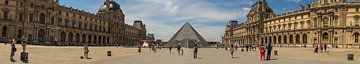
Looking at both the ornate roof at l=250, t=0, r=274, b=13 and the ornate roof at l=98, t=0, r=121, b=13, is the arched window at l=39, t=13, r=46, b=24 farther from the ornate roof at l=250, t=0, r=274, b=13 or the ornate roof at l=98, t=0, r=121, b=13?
the ornate roof at l=250, t=0, r=274, b=13

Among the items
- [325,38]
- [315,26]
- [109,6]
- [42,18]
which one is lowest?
[325,38]

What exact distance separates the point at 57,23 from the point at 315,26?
46343 millimetres

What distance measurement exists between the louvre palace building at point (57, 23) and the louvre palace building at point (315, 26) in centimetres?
3636

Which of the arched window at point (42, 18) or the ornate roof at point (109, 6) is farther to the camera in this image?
the ornate roof at point (109, 6)

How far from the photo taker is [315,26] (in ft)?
250

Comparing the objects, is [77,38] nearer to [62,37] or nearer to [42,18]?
[62,37]

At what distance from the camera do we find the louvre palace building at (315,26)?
70.3 m

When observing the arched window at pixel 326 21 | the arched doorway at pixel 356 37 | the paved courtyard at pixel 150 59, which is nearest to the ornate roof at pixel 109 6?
the arched window at pixel 326 21

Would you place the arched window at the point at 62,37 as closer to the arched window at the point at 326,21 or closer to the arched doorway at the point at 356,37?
the arched window at the point at 326,21

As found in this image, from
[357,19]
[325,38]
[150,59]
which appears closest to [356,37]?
[357,19]

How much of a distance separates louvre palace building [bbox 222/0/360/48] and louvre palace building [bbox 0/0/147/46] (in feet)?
119

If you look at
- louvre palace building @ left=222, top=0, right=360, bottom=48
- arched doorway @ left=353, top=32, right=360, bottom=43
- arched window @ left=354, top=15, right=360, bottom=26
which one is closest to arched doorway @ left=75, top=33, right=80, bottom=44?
louvre palace building @ left=222, top=0, right=360, bottom=48

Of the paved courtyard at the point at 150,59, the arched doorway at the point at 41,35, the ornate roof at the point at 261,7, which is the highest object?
the ornate roof at the point at 261,7

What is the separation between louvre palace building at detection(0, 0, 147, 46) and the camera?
201 ft
